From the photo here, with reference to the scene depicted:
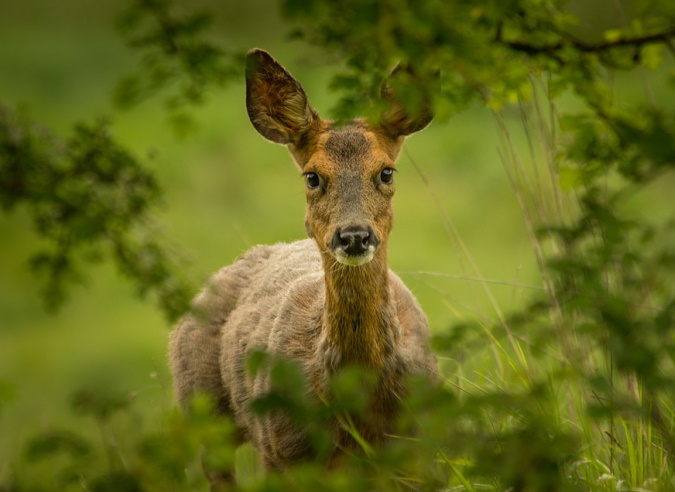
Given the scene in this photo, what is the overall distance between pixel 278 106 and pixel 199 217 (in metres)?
6.61

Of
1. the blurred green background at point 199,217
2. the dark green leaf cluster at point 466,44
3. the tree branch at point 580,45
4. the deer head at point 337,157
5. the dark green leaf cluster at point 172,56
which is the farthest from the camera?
the blurred green background at point 199,217

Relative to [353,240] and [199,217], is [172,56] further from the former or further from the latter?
[199,217]

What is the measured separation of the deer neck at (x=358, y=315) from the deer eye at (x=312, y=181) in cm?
34

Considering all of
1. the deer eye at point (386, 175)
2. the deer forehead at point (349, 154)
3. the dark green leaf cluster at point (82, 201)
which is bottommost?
the dark green leaf cluster at point (82, 201)

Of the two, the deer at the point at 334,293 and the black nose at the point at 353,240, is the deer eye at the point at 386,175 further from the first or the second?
the black nose at the point at 353,240

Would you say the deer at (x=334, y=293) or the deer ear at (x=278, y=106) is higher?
the deer ear at (x=278, y=106)

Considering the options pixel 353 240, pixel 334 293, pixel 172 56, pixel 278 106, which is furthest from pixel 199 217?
pixel 172 56

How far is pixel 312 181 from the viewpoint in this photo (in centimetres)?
500

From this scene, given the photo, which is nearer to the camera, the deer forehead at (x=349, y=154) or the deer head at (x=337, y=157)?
the deer head at (x=337, y=157)

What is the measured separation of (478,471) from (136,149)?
10306mm

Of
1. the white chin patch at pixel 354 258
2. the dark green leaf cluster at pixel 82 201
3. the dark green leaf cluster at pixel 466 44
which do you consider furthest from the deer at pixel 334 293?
the dark green leaf cluster at pixel 82 201

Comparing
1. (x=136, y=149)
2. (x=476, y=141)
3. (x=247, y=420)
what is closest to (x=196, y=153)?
(x=136, y=149)

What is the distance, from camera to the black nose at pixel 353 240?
14.8ft

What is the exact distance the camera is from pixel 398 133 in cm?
527
